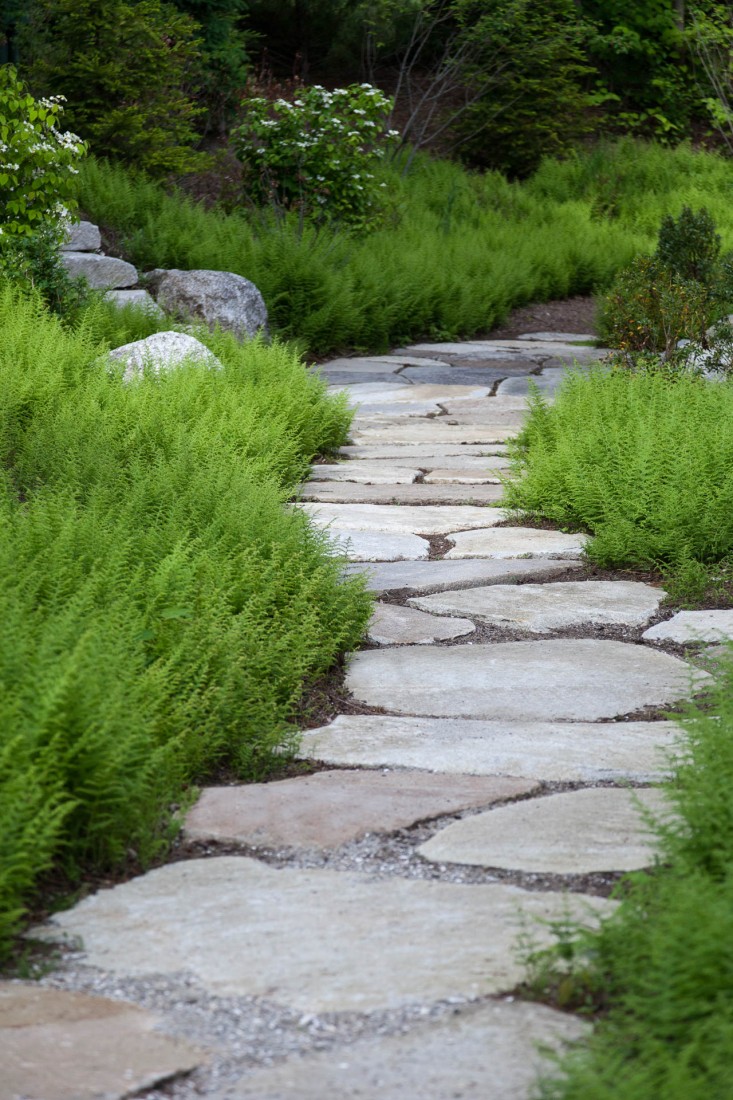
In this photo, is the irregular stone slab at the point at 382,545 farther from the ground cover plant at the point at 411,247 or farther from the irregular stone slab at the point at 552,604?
the ground cover plant at the point at 411,247

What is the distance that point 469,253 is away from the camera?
10.9 meters

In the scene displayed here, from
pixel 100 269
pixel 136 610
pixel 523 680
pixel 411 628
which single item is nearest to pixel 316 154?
pixel 100 269

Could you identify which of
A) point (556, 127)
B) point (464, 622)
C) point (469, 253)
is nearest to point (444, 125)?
point (556, 127)

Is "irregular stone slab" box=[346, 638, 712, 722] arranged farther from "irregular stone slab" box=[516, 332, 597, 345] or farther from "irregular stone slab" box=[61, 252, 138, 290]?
"irregular stone slab" box=[516, 332, 597, 345]

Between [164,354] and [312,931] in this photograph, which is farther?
[164,354]

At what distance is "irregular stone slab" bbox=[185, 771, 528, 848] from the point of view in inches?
84.8

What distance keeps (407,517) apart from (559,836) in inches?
109

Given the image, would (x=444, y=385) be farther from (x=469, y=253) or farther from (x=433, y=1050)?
(x=433, y=1050)

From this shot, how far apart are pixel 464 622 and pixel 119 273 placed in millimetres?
5936

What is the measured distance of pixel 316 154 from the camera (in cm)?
1054

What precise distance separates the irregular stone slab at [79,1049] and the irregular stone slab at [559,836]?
652 mm

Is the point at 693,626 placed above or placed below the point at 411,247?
below

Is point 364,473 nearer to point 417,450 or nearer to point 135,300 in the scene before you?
point 417,450

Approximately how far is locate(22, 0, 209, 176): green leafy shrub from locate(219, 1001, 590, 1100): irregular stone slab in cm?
1013
